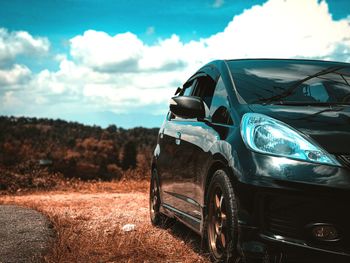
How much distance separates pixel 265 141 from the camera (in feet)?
11.1

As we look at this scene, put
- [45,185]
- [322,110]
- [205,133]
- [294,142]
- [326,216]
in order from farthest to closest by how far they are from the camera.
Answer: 1. [45,185]
2. [205,133]
3. [322,110]
4. [294,142]
5. [326,216]

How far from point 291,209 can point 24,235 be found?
10.2 ft

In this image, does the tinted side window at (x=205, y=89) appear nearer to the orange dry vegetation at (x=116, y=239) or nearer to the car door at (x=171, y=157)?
the car door at (x=171, y=157)

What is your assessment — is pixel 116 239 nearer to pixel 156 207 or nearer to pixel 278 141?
pixel 156 207

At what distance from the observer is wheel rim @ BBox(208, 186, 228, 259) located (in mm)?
3748

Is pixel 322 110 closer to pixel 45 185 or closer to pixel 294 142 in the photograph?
pixel 294 142

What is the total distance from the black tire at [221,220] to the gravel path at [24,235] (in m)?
1.48

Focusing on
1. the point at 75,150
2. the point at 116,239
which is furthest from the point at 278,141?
the point at 75,150

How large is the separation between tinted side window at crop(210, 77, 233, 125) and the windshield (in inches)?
5.4

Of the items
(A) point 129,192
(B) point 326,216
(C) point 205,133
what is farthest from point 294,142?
(A) point 129,192

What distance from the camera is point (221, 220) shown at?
381 centimetres

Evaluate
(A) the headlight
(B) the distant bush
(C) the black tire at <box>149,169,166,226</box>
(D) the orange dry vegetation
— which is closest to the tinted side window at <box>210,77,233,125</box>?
(A) the headlight

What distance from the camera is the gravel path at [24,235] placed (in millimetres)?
4488

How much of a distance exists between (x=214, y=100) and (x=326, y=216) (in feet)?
5.76
